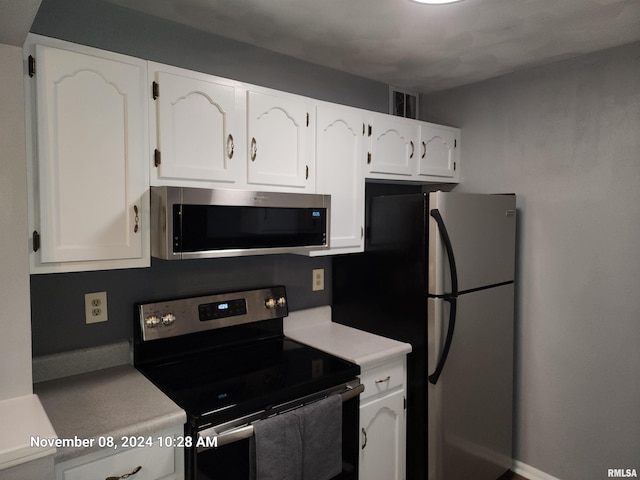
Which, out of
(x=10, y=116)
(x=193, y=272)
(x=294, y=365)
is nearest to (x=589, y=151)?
(x=294, y=365)

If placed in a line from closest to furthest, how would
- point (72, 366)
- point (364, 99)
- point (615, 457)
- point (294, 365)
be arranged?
point (72, 366) < point (294, 365) < point (615, 457) < point (364, 99)

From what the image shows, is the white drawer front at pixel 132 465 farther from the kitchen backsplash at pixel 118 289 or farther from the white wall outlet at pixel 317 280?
the white wall outlet at pixel 317 280

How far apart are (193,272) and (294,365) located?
662 mm

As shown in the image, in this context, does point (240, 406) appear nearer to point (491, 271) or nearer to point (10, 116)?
point (10, 116)

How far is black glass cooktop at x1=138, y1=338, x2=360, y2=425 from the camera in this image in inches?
60.5

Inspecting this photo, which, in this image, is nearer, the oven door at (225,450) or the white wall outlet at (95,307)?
the oven door at (225,450)

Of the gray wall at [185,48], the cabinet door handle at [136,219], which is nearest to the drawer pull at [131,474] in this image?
the cabinet door handle at [136,219]

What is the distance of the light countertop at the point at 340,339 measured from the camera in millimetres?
2037

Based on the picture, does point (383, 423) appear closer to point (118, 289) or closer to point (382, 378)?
point (382, 378)

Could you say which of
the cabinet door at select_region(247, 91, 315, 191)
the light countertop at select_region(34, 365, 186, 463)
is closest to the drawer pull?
the light countertop at select_region(34, 365, 186, 463)

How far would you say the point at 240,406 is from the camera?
153 centimetres

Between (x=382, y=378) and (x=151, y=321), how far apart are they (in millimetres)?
1115
